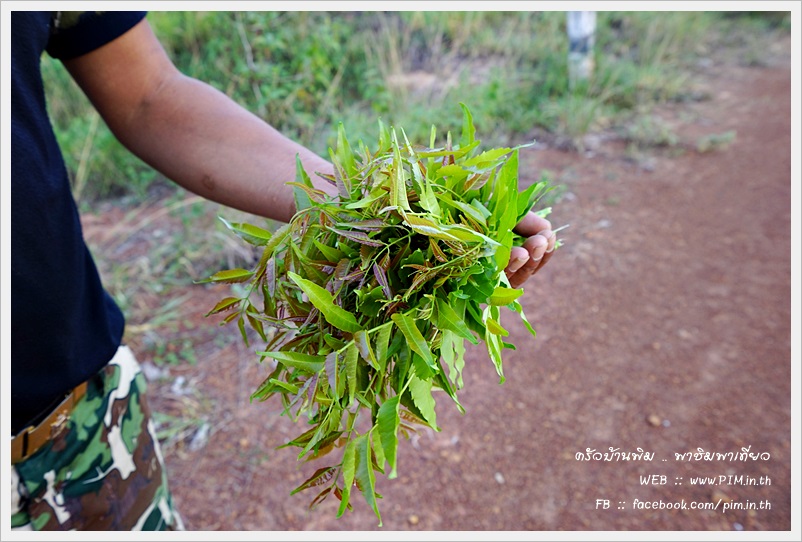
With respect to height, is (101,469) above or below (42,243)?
below

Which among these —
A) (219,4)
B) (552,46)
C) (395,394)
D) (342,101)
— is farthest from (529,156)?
(395,394)

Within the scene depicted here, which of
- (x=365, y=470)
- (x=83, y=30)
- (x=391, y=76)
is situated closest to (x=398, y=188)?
(x=365, y=470)

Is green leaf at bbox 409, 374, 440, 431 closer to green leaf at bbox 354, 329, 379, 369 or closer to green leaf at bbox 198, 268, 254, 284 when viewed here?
green leaf at bbox 354, 329, 379, 369

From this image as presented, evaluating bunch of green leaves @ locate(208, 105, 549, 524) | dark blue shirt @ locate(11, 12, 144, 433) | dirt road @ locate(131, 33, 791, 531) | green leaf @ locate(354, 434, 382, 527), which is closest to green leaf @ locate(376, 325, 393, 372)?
bunch of green leaves @ locate(208, 105, 549, 524)

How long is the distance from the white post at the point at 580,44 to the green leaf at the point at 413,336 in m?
4.87

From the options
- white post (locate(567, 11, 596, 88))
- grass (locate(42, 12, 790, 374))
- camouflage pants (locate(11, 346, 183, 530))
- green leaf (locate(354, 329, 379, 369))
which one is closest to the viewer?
green leaf (locate(354, 329, 379, 369))

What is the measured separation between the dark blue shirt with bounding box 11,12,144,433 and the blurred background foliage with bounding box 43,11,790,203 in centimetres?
240

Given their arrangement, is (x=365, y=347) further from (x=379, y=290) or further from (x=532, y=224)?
(x=532, y=224)

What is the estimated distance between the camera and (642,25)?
6633 mm

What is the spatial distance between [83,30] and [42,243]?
44 centimetres

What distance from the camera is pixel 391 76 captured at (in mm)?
4621

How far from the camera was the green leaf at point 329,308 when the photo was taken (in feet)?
2.80

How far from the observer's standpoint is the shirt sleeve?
1.22 meters

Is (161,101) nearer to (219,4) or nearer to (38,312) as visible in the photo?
(38,312)
